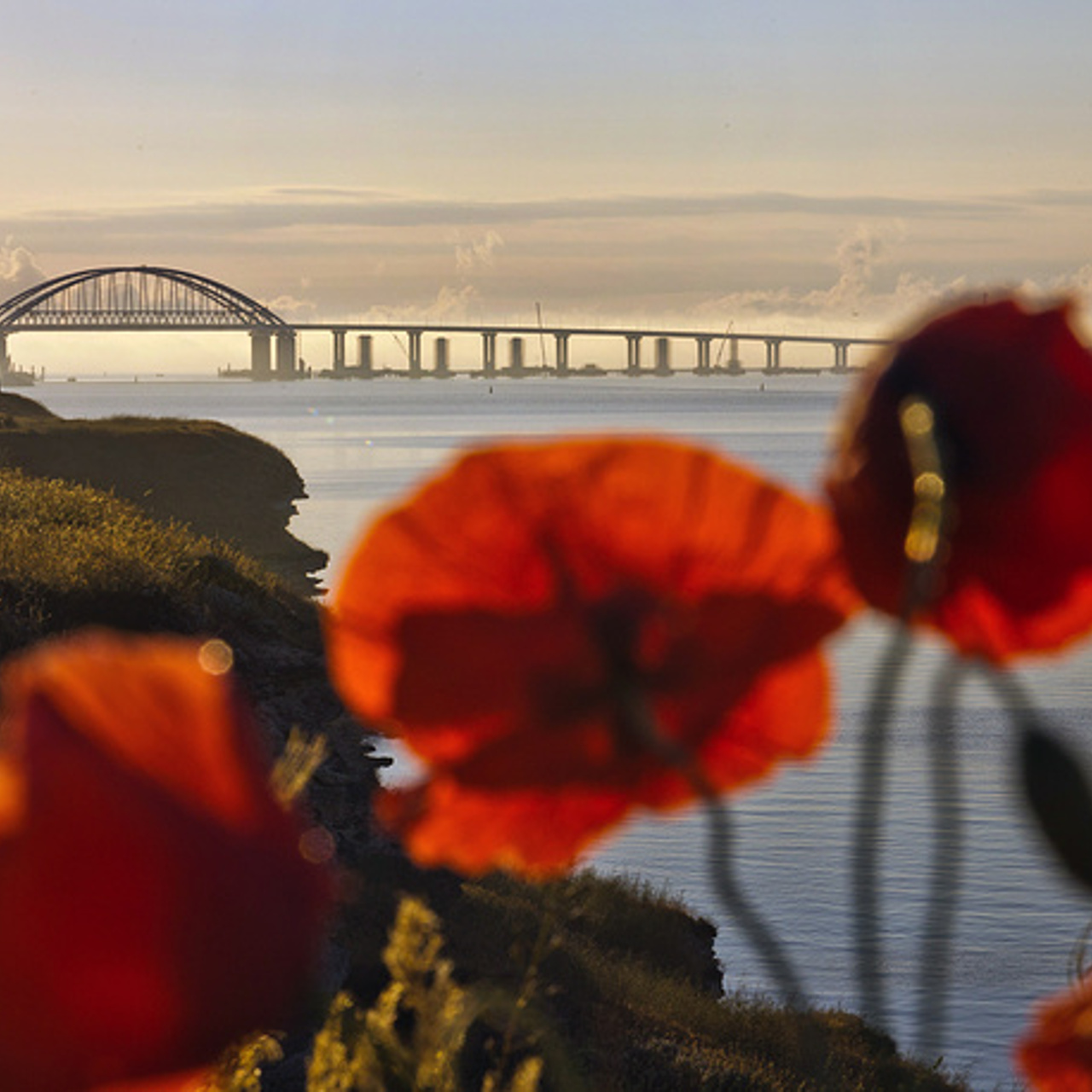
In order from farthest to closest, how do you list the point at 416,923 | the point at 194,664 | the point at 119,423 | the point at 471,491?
the point at 119,423 → the point at 416,923 → the point at 471,491 → the point at 194,664

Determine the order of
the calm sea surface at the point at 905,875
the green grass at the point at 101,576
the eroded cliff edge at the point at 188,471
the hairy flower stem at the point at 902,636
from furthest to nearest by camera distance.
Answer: the eroded cliff edge at the point at 188,471, the calm sea surface at the point at 905,875, the green grass at the point at 101,576, the hairy flower stem at the point at 902,636

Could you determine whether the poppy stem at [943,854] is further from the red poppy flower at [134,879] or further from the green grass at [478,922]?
the green grass at [478,922]

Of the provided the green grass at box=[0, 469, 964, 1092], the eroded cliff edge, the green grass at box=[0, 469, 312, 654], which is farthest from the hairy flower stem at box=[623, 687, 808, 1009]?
the eroded cliff edge

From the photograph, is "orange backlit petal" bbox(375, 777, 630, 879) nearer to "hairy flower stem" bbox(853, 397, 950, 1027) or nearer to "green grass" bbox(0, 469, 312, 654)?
"hairy flower stem" bbox(853, 397, 950, 1027)

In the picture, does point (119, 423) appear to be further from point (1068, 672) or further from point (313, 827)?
point (313, 827)

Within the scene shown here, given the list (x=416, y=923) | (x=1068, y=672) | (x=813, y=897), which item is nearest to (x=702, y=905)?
(x=813, y=897)

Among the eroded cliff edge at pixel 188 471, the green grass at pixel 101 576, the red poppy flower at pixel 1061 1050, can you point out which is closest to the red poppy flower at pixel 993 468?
the red poppy flower at pixel 1061 1050
